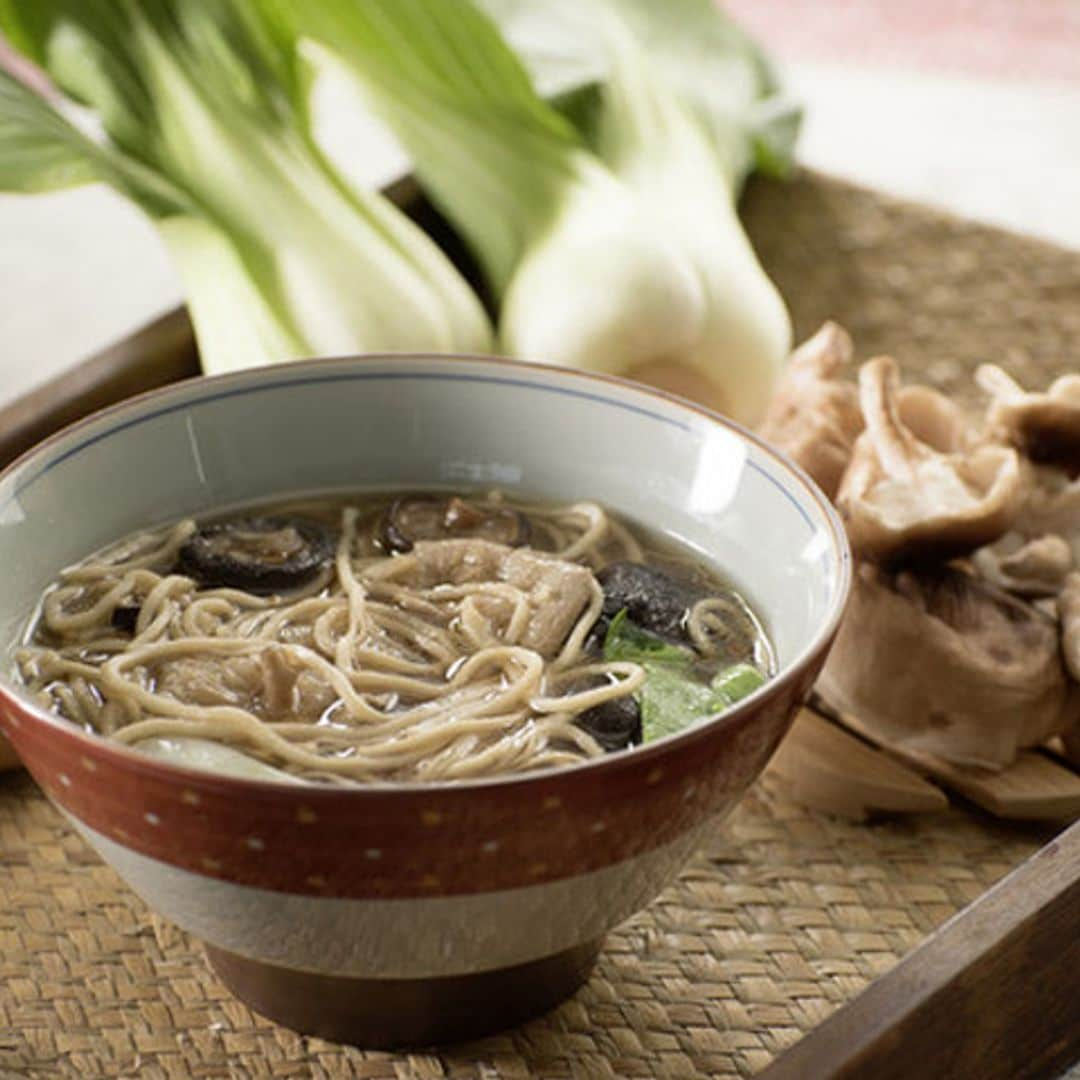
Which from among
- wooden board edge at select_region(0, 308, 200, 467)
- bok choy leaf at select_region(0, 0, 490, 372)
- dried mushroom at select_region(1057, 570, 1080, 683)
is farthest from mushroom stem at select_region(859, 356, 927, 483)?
wooden board edge at select_region(0, 308, 200, 467)

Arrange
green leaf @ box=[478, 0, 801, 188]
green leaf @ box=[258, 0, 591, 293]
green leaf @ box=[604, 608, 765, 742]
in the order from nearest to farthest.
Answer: green leaf @ box=[604, 608, 765, 742] → green leaf @ box=[258, 0, 591, 293] → green leaf @ box=[478, 0, 801, 188]

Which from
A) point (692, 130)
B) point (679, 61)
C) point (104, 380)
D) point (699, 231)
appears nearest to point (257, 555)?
point (104, 380)

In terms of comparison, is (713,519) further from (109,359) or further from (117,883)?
(109,359)

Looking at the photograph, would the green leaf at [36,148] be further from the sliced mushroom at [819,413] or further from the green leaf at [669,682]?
the green leaf at [669,682]

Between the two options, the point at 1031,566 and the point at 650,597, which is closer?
the point at 650,597

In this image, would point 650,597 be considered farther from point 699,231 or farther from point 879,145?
point 879,145

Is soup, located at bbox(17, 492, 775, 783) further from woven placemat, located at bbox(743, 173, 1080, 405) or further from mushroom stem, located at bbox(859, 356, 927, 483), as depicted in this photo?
woven placemat, located at bbox(743, 173, 1080, 405)
